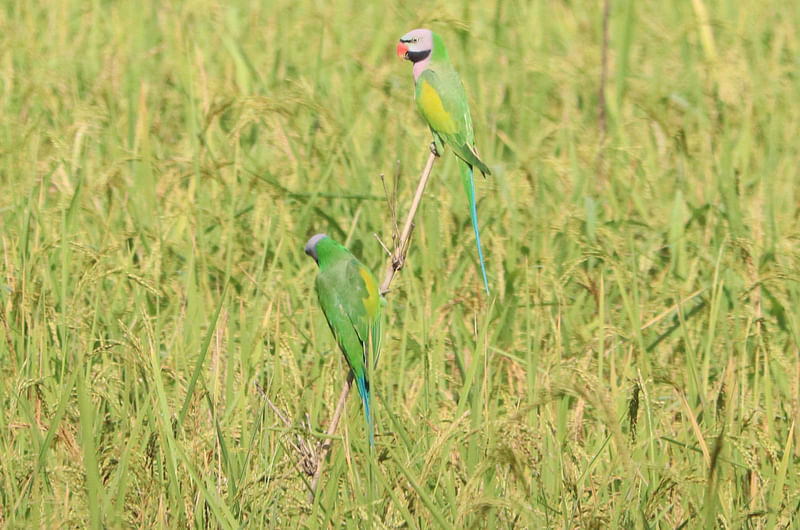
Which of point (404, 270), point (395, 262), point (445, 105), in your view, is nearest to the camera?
point (395, 262)

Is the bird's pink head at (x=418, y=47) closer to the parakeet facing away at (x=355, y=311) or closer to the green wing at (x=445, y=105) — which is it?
the green wing at (x=445, y=105)

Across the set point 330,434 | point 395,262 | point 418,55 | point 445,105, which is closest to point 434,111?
point 445,105

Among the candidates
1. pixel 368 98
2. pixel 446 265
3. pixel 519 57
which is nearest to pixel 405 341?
pixel 446 265

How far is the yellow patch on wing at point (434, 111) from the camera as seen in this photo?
6.32ft

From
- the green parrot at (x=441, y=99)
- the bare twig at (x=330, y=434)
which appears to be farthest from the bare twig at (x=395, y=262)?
the green parrot at (x=441, y=99)

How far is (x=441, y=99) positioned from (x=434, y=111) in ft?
0.09

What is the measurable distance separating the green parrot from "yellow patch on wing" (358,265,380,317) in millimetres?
248

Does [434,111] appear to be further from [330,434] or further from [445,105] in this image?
[330,434]

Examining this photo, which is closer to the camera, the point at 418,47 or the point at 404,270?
the point at 418,47

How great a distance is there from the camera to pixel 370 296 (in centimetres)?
173

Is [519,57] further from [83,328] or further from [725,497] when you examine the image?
[725,497]

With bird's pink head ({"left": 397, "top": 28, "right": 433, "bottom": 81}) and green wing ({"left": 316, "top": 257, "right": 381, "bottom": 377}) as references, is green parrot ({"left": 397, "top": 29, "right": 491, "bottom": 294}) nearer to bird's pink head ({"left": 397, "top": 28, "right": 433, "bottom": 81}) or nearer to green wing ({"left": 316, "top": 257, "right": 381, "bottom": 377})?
bird's pink head ({"left": 397, "top": 28, "right": 433, "bottom": 81})

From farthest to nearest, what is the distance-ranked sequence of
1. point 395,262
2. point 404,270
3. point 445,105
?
point 404,270
point 445,105
point 395,262

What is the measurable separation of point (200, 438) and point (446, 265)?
1296 mm
